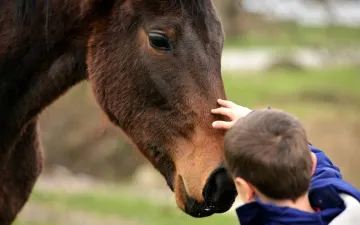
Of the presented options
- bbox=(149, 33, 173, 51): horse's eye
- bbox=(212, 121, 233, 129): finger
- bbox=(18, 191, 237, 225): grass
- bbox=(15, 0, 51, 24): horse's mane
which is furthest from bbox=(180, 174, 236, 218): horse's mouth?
bbox=(18, 191, 237, 225): grass

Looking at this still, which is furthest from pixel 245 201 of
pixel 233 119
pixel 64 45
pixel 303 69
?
pixel 303 69

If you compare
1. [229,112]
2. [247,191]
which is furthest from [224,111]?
[247,191]

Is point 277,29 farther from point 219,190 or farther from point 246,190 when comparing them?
point 246,190

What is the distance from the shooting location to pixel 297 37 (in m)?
21.7

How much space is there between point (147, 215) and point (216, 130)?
20.8 feet

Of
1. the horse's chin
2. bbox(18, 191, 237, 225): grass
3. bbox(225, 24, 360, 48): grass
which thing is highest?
the horse's chin

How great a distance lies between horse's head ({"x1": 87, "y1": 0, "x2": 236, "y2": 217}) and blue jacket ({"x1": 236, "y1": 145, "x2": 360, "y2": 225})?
570 millimetres

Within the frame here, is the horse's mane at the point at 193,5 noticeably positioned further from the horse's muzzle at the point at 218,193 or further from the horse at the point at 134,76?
the horse's muzzle at the point at 218,193

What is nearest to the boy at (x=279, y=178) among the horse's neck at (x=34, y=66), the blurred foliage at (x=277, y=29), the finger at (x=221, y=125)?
the finger at (x=221, y=125)

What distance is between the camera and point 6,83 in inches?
156

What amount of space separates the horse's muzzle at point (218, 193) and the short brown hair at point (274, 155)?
562 mm

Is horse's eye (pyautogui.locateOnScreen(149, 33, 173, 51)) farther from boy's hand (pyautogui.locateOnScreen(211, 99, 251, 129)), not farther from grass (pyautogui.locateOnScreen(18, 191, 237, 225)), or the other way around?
grass (pyautogui.locateOnScreen(18, 191, 237, 225))

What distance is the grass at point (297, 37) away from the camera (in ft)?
65.0

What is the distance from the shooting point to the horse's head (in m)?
3.42
